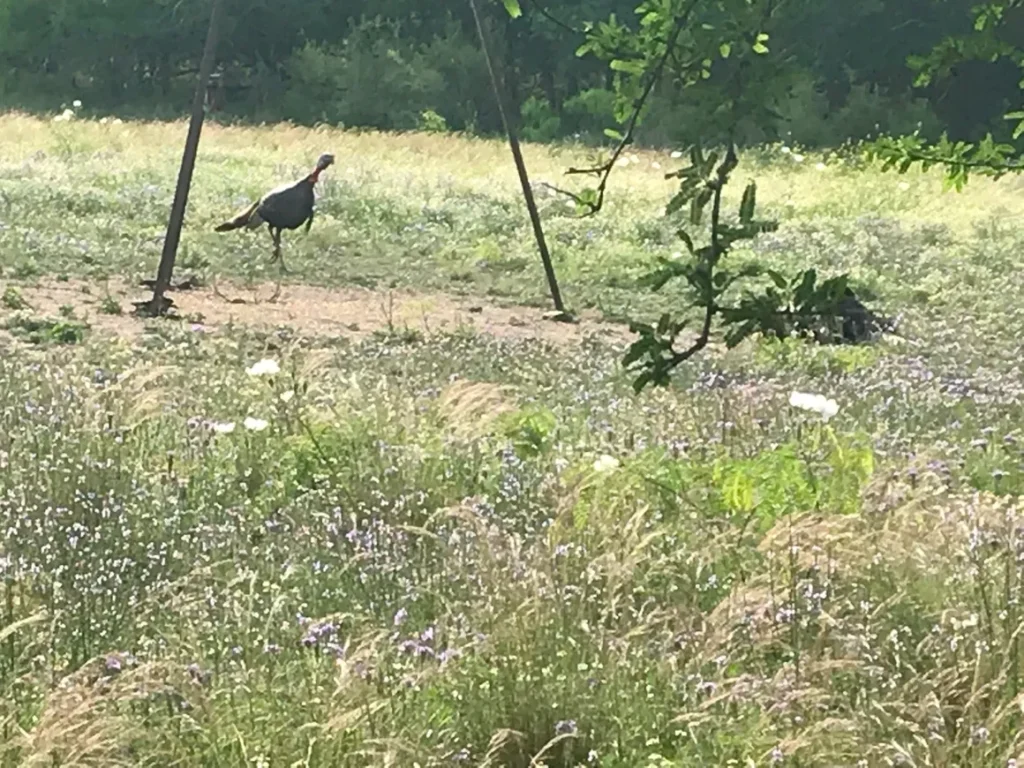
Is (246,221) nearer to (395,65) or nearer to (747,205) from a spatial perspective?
(747,205)

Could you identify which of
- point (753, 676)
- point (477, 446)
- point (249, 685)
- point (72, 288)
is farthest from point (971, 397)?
point (72, 288)

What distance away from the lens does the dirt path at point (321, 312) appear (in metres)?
10.2

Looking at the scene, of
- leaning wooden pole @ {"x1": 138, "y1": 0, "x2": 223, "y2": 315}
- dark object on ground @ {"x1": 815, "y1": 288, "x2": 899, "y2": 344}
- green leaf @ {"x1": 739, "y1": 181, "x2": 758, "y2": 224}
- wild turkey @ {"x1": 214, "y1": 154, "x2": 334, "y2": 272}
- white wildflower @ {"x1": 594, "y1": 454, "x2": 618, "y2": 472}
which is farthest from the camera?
wild turkey @ {"x1": 214, "y1": 154, "x2": 334, "y2": 272}

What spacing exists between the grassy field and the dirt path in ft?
2.23

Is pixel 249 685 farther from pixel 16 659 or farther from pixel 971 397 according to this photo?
pixel 971 397

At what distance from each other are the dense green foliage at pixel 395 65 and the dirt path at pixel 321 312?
908 inches

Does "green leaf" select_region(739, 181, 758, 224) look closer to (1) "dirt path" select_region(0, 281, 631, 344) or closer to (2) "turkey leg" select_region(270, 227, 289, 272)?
(1) "dirt path" select_region(0, 281, 631, 344)

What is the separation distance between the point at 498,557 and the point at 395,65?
38435mm

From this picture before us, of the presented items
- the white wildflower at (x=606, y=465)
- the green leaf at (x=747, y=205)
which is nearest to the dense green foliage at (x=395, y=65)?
the white wildflower at (x=606, y=465)

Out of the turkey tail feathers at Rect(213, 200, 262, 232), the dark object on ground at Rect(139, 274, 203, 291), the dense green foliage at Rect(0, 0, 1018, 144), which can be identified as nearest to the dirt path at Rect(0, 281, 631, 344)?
the dark object on ground at Rect(139, 274, 203, 291)

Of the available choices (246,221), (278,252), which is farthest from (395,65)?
(278,252)

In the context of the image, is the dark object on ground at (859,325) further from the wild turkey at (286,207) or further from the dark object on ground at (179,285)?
the dark object on ground at (179,285)

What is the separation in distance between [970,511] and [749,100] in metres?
2.12

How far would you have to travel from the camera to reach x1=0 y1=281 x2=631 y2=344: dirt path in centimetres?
1024
